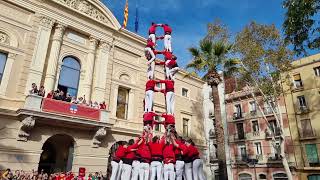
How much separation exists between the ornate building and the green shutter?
59.8 feet

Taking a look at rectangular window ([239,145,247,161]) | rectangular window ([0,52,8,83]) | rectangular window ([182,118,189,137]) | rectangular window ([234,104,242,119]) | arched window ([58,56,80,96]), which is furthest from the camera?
rectangular window ([234,104,242,119])

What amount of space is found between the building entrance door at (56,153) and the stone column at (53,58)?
13.4 ft

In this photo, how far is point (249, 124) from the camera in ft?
104

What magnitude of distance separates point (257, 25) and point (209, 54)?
17.3 feet

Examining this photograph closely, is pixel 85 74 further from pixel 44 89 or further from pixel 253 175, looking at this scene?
pixel 253 175

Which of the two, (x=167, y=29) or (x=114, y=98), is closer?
(x=167, y=29)

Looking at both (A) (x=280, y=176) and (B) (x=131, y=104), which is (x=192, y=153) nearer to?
(B) (x=131, y=104)

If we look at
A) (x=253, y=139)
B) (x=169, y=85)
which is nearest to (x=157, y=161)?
(x=169, y=85)

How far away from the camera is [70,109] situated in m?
16.5

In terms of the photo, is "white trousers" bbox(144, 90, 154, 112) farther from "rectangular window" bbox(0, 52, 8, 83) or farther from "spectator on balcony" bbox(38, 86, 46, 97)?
"rectangular window" bbox(0, 52, 8, 83)

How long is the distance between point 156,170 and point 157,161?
0.96ft

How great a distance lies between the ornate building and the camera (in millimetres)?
15172

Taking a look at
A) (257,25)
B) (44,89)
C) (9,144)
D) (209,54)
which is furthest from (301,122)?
(9,144)

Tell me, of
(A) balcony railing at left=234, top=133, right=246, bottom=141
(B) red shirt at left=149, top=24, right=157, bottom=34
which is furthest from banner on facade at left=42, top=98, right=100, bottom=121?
(A) balcony railing at left=234, top=133, right=246, bottom=141
